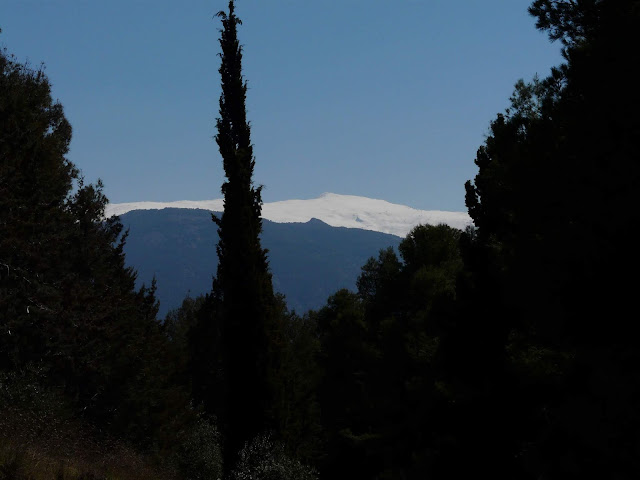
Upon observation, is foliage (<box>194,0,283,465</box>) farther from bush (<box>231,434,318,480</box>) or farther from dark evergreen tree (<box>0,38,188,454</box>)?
dark evergreen tree (<box>0,38,188,454</box>)

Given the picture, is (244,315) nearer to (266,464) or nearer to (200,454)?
(266,464)

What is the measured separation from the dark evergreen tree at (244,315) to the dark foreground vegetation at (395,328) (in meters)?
0.08

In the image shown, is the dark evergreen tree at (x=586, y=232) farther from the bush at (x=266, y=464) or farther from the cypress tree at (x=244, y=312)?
the cypress tree at (x=244, y=312)

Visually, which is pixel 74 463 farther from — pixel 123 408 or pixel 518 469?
pixel 123 408

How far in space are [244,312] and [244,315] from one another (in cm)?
12

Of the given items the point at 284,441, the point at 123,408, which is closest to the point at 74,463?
the point at 284,441

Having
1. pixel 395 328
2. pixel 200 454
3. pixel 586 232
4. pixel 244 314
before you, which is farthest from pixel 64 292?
pixel 586 232

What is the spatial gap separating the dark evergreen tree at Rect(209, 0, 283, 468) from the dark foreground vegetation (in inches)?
3.2

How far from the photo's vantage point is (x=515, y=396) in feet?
47.6

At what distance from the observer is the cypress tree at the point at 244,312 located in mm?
24141

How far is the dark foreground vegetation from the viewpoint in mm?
8562

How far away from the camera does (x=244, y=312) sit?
81.4 feet

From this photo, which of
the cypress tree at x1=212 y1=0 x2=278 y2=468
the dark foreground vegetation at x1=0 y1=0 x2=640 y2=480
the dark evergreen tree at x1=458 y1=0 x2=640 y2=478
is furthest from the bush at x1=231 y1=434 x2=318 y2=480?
the dark evergreen tree at x1=458 y1=0 x2=640 y2=478

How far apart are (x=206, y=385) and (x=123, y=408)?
19209 mm
